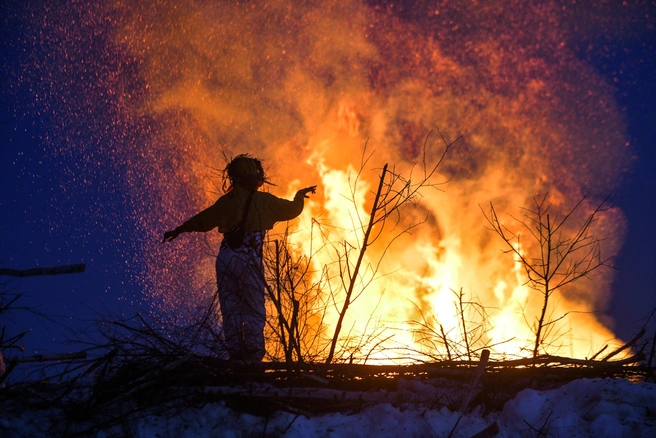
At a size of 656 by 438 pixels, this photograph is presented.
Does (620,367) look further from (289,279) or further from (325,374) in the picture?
(289,279)

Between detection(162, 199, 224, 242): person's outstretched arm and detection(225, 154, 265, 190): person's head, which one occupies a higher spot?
detection(225, 154, 265, 190): person's head

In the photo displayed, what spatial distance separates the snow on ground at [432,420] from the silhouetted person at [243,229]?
1.55 metres

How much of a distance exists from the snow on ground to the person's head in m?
2.53

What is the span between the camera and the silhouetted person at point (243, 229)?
485 centimetres

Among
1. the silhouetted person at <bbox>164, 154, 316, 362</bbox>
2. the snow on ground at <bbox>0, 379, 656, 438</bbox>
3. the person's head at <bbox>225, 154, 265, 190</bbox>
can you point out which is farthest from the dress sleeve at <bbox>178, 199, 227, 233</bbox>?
the snow on ground at <bbox>0, 379, 656, 438</bbox>

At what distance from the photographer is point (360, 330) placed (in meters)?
4.54

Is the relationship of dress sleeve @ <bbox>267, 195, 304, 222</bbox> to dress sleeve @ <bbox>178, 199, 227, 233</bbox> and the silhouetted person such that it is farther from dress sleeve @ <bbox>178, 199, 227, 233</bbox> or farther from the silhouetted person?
dress sleeve @ <bbox>178, 199, 227, 233</bbox>

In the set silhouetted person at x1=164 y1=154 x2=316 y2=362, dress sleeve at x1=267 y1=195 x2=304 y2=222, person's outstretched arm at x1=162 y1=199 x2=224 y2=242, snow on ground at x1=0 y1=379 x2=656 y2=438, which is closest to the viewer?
snow on ground at x1=0 y1=379 x2=656 y2=438

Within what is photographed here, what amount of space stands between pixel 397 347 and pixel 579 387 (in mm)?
1304

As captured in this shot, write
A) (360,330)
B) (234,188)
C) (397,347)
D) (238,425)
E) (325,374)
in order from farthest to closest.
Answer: (234,188) < (360,330) < (397,347) < (325,374) < (238,425)

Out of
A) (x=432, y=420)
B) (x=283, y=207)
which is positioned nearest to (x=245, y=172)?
(x=283, y=207)

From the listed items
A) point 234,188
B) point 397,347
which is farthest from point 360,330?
point 234,188

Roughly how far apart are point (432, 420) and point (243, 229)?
9.12 feet

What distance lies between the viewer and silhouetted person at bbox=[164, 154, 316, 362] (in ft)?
15.9
